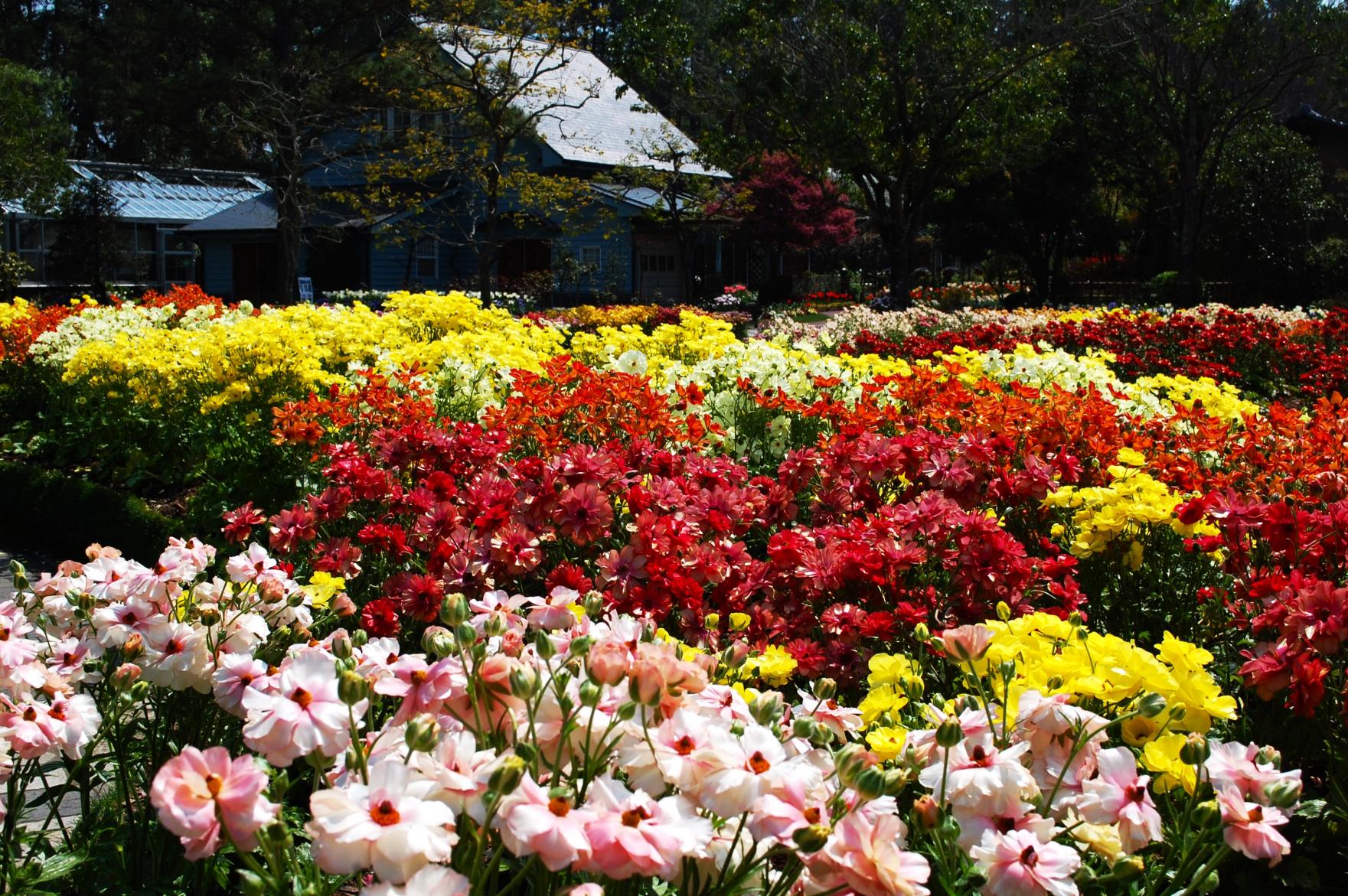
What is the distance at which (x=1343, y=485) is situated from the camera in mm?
3311

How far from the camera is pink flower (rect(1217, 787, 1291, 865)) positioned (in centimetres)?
142

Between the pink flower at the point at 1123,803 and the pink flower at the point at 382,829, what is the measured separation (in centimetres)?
85

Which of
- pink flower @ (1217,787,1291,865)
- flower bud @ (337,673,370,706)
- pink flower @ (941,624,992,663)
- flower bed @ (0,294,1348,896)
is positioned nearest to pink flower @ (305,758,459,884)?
flower bed @ (0,294,1348,896)

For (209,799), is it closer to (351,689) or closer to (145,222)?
(351,689)

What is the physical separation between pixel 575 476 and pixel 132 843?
1.55 meters

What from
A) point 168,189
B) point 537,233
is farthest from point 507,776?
point 168,189

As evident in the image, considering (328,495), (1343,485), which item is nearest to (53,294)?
(328,495)

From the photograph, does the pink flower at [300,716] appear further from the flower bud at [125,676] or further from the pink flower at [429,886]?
the flower bud at [125,676]

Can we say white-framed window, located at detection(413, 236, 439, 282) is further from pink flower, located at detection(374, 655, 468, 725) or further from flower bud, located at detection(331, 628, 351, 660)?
pink flower, located at detection(374, 655, 468, 725)

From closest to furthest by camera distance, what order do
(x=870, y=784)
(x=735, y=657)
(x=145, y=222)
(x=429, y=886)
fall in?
(x=429, y=886), (x=870, y=784), (x=735, y=657), (x=145, y=222)

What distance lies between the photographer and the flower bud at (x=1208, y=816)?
143 centimetres

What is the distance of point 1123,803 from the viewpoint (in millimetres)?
1570

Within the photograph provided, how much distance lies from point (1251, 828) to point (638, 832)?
754 millimetres

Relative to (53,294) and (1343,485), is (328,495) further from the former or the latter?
(53,294)
